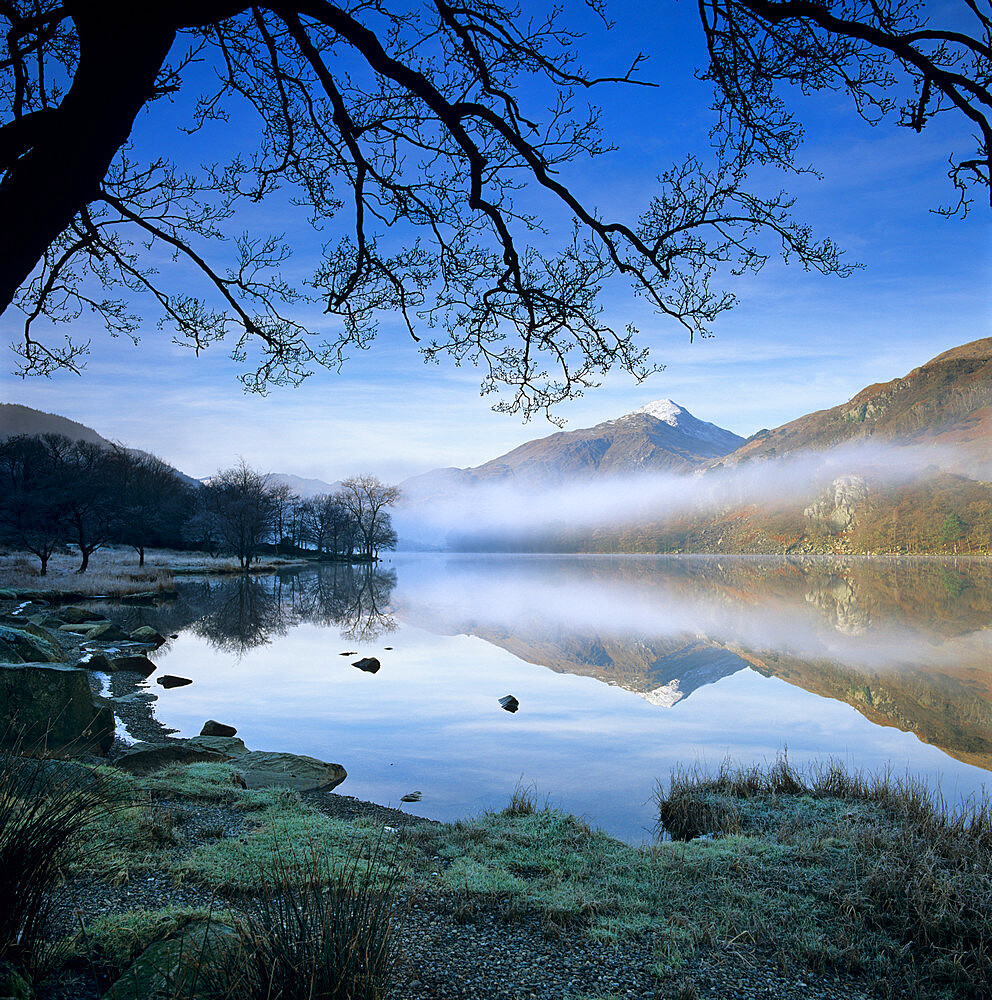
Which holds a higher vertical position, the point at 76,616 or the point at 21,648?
the point at 21,648

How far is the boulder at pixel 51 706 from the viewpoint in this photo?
7324 mm

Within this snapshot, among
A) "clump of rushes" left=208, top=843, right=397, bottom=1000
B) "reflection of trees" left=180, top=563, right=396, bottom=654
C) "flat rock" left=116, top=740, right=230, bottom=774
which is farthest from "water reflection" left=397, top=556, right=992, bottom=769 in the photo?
"clump of rushes" left=208, top=843, right=397, bottom=1000

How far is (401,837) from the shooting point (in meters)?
5.86

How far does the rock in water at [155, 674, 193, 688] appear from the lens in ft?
46.9

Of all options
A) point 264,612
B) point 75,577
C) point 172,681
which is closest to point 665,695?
point 172,681

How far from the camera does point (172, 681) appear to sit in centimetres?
1443

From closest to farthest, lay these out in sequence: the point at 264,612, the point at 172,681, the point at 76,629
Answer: the point at 172,681
the point at 76,629
the point at 264,612

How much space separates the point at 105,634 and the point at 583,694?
14787mm

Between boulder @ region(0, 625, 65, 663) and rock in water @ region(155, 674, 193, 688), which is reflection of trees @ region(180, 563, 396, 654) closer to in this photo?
rock in water @ region(155, 674, 193, 688)

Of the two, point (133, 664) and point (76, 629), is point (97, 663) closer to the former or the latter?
point (133, 664)

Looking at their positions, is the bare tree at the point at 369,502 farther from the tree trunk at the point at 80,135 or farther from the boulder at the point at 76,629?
the tree trunk at the point at 80,135

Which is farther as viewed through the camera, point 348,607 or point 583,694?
point 348,607

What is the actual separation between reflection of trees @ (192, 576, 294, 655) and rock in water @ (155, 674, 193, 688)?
4124 mm

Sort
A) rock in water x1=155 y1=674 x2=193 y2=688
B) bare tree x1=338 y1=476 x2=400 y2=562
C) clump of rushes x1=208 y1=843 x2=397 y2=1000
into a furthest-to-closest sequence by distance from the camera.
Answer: bare tree x1=338 y1=476 x2=400 y2=562 < rock in water x1=155 y1=674 x2=193 y2=688 < clump of rushes x1=208 y1=843 x2=397 y2=1000
